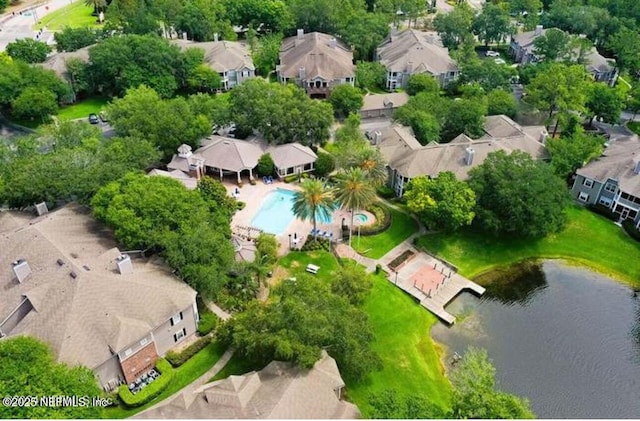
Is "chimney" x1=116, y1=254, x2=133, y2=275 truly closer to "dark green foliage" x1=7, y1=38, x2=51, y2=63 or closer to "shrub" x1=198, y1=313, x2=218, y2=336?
"shrub" x1=198, y1=313, x2=218, y2=336

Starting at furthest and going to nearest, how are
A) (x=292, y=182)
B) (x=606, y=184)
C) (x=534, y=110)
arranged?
1. (x=534, y=110)
2. (x=292, y=182)
3. (x=606, y=184)

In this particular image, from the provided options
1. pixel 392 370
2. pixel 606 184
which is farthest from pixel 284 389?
pixel 606 184

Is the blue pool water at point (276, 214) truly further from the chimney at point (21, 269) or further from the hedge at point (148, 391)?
the chimney at point (21, 269)

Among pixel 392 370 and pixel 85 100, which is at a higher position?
pixel 85 100

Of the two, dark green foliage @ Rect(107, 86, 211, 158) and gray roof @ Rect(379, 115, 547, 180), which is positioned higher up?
dark green foliage @ Rect(107, 86, 211, 158)

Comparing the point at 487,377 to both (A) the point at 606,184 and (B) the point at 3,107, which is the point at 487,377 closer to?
(A) the point at 606,184

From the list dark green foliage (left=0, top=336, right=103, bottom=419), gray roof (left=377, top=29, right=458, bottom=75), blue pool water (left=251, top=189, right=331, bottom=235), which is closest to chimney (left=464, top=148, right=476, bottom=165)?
blue pool water (left=251, top=189, right=331, bottom=235)

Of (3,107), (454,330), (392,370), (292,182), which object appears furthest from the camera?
(3,107)
